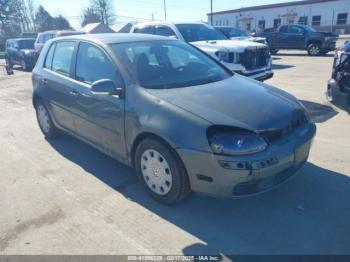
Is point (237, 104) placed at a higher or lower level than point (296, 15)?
lower

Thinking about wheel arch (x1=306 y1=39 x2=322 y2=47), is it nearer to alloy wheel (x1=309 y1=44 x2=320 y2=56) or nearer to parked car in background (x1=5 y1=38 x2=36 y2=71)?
alloy wheel (x1=309 y1=44 x2=320 y2=56)

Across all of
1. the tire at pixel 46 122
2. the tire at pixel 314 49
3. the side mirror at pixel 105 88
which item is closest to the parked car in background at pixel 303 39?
the tire at pixel 314 49

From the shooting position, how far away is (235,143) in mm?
2824

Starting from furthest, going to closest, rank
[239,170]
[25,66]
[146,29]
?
[25,66]
[146,29]
[239,170]

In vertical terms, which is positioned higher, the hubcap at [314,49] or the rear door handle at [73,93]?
the rear door handle at [73,93]

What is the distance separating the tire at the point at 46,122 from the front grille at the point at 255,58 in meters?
4.54

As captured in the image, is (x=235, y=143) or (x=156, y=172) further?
(x=156, y=172)

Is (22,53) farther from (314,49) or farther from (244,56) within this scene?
(314,49)

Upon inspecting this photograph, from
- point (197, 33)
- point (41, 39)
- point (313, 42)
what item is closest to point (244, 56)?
point (197, 33)

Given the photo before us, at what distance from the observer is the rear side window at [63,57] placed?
450 centimetres

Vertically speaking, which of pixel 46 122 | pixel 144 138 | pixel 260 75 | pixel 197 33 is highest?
pixel 197 33

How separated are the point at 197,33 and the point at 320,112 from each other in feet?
14.8

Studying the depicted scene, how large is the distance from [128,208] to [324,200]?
6.77 feet

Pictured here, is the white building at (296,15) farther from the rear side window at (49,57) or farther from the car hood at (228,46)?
the rear side window at (49,57)
